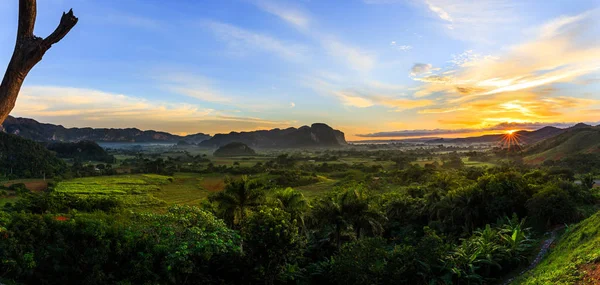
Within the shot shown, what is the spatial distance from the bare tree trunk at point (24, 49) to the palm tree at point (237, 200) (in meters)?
21.3

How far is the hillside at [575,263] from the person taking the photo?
10414 mm

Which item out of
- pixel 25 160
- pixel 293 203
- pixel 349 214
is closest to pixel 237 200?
pixel 293 203

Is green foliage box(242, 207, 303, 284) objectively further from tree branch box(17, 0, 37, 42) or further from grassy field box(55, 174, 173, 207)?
grassy field box(55, 174, 173, 207)

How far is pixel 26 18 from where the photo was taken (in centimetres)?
588

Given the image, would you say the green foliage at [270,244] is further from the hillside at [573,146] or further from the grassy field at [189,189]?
the hillside at [573,146]

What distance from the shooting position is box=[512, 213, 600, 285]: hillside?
10.4m

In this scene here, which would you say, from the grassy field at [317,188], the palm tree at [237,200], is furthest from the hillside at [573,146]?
the palm tree at [237,200]

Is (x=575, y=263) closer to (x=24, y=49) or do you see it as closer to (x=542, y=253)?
(x=542, y=253)

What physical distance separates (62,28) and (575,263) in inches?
671

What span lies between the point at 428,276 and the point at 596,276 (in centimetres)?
795

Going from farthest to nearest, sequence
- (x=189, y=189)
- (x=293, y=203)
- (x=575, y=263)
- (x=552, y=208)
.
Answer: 1. (x=189, y=189)
2. (x=293, y=203)
3. (x=552, y=208)
4. (x=575, y=263)

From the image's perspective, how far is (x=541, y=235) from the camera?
21.2 m

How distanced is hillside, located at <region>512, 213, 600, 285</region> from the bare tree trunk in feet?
51.7

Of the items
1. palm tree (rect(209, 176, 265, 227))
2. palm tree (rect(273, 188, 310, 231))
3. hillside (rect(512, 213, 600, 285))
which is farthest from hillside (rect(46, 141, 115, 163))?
hillside (rect(512, 213, 600, 285))
